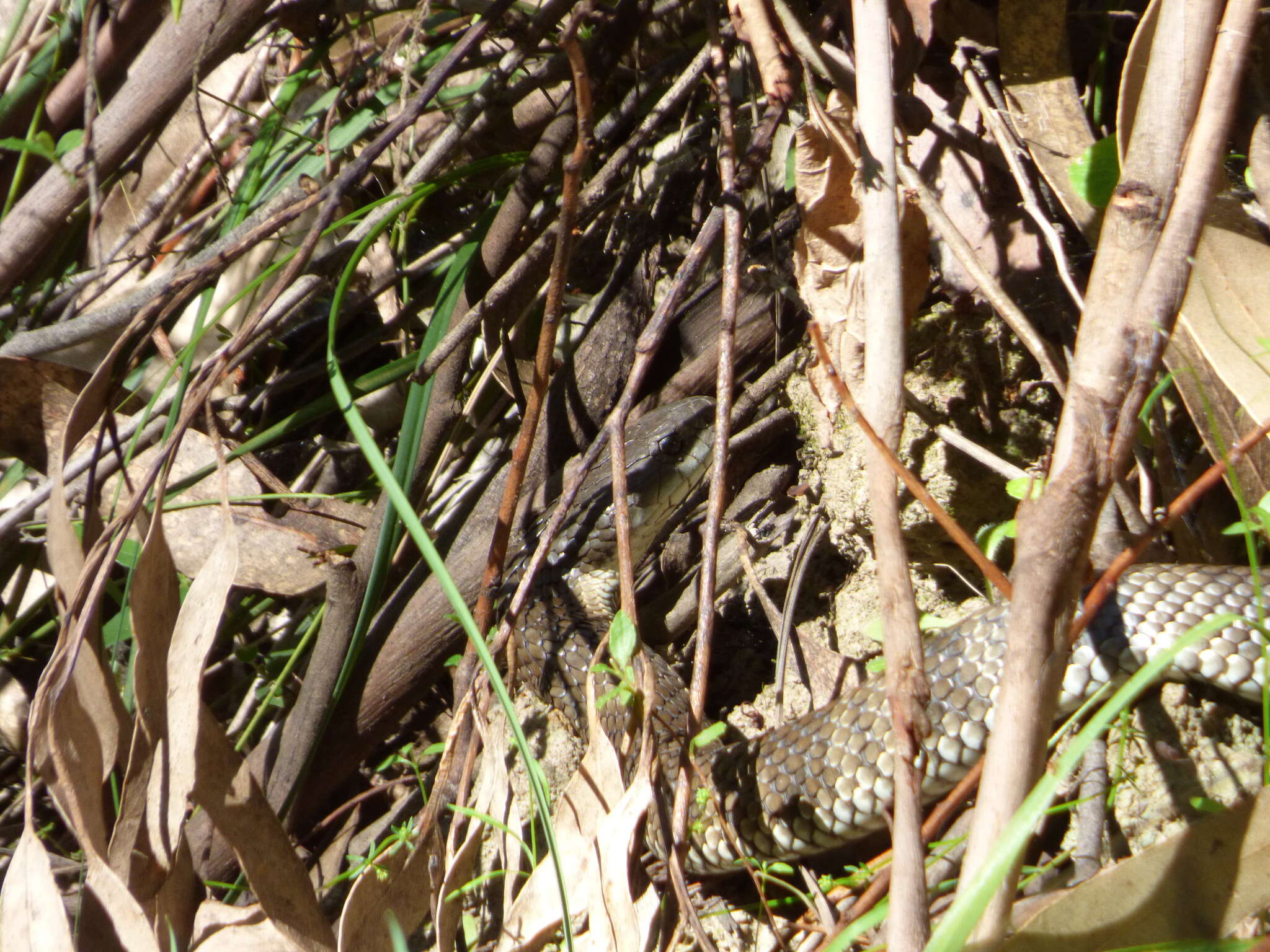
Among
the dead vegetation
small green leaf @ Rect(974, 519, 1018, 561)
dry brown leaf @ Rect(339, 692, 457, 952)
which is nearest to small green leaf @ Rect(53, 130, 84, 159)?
the dead vegetation

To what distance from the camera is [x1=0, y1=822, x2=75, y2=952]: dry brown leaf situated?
1.84m

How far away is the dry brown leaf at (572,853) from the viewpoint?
75.9 inches

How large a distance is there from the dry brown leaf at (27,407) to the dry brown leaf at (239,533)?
0.26 m

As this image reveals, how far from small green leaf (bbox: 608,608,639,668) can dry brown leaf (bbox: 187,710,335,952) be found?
81cm

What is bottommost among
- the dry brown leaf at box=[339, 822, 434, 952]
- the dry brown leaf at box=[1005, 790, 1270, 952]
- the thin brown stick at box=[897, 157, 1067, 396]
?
the dry brown leaf at box=[1005, 790, 1270, 952]

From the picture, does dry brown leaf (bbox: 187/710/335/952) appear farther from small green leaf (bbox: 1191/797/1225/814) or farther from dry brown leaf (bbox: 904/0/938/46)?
dry brown leaf (bbox: 904/0/938/46)

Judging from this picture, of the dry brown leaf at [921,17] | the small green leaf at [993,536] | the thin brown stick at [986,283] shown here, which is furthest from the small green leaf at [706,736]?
the dry brown leaf at [921,17]

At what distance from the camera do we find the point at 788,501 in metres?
3.13

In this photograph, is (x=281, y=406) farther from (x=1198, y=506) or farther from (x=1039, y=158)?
(x=1198, y=506)

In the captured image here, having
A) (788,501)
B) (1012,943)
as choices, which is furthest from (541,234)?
(1012,943)

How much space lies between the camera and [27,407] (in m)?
2.89

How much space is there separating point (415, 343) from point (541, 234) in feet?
2.73

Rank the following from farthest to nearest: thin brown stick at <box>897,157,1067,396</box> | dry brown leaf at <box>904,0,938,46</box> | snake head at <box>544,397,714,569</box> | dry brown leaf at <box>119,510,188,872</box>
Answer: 1. snake head at <box>544,397,714,569</box>
2. dry brown leaf at <box>904,0,938,46</box>
3. dry brown leaf at <box>119,510,188,872</box>
4. thin brown stick at <box>897,157,1067,396</box>

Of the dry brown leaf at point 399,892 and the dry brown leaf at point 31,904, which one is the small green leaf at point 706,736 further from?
the dry brown leaf at point 31,904
